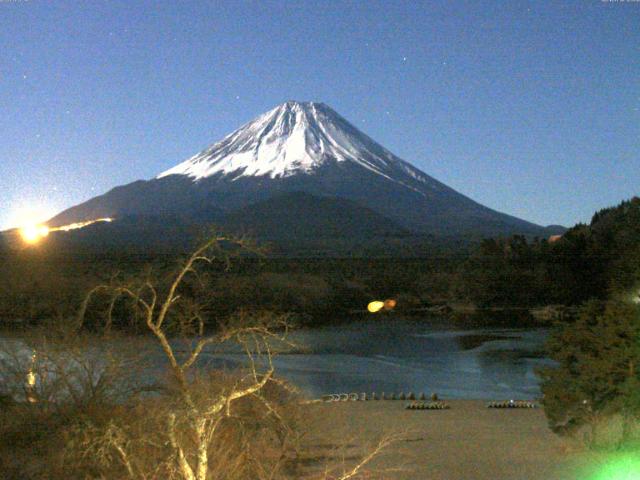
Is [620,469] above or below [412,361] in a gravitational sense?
above

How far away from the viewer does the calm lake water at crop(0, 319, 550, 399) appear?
16.7 meters

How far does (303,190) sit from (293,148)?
397 inches

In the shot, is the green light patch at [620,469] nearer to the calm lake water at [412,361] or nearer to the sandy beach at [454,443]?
the sandy beach at [454,443]

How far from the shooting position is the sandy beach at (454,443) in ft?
25.0

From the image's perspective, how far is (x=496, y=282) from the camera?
1473 inches

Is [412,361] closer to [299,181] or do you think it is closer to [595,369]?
[595,369]

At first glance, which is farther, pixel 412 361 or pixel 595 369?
pixel 412 361

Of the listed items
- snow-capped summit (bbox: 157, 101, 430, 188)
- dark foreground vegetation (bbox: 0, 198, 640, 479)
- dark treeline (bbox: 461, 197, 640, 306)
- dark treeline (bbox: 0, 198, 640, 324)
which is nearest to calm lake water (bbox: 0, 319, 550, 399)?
dark foreground vegetation (bbox: 0, 198, 640, 479)

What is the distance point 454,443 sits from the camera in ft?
30.1

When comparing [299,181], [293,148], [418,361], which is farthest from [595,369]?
[293,148]

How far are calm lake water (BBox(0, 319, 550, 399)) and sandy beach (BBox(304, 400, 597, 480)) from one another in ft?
9.26

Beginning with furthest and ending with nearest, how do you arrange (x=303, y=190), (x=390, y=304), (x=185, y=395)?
(x=303, y=190)
(x=390, y=304)
(x=185, y=395)

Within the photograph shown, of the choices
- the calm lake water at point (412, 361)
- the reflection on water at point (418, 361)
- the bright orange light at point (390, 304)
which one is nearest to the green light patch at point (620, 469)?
the calm lake water at point (412, 361)

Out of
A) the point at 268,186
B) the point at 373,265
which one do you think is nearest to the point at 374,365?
the point at 373,265
